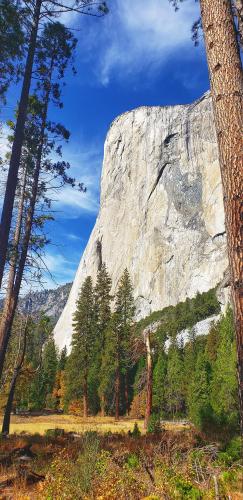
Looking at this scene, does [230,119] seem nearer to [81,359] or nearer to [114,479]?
[114,479]

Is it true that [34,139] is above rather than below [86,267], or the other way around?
below

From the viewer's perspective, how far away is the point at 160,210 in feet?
363

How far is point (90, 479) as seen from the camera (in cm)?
573

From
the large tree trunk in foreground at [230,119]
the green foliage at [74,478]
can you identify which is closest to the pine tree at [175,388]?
the green foliage at [74,478]

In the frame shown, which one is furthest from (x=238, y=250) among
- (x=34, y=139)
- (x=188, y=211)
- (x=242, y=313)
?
(x=188, y=211)

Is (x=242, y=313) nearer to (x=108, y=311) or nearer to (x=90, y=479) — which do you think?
(x=90, y=479)

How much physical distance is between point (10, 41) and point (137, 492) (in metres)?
10.8

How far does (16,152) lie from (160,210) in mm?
101519

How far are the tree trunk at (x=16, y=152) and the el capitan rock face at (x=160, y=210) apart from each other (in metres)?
84.0

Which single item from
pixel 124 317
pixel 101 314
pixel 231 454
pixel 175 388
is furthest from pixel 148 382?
pixel 175 388

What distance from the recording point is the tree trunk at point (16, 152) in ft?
31.6

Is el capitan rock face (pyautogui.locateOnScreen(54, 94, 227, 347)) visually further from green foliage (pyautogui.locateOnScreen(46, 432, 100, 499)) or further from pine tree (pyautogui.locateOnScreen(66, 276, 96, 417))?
green foliage (pyautogui.locateOnScreen(46, 432, 100, 499))

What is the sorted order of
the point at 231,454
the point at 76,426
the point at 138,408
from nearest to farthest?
the point at 231,454 → the point at 76,426 → the point at 138,408

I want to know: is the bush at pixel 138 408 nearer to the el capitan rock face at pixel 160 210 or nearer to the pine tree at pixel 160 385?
the pine tree at pixel 160 385
